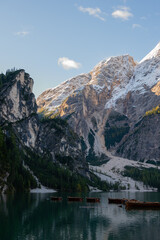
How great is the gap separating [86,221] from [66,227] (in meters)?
13.8

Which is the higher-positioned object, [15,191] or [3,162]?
[3,162]

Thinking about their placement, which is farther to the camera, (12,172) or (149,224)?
(12,172)

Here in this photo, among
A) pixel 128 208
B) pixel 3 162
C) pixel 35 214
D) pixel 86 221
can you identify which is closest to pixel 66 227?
pixel 86 221

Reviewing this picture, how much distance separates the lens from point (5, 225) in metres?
75.8

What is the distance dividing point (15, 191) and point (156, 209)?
335 feet

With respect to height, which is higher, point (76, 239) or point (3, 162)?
point (3, 162)

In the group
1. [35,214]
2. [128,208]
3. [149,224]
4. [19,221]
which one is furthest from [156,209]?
[19,221]

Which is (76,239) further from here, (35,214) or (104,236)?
(35,214)

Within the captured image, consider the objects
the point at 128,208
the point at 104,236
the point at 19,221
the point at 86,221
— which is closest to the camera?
the point at 104,236

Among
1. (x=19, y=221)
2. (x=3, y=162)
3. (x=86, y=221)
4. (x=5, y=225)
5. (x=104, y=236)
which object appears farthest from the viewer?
(x=3, y=162)

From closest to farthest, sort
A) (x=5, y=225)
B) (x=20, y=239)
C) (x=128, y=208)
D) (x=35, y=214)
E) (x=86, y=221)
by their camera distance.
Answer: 1. (x=20, y=239)
2. (x=5, y=225)
3. (x=86, y=221)
4. (x=35, y=214)
5. (x=128, y=208)

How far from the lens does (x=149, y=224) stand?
8575 centimetres

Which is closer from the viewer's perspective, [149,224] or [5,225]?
[5,225]

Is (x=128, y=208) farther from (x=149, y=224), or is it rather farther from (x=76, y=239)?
(x=76, y=239)
